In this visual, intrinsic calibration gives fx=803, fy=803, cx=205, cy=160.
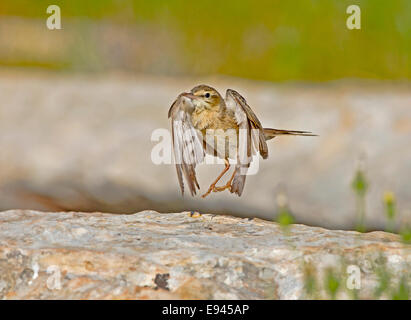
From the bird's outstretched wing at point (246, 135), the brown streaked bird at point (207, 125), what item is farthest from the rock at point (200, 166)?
the bird's outstretched wing at point (246, 135)

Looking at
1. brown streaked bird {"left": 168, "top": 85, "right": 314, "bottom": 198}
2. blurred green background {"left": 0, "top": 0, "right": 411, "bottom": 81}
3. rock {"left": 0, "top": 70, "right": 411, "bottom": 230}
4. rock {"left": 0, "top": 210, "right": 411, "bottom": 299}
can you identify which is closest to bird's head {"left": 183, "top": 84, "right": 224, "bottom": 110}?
brown streaked bird {"left": 168, "top": 85, "right": 314, "bottom": 198}

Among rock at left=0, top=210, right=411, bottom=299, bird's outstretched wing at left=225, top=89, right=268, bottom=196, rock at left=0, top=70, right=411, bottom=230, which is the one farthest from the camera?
rock at left=0, top=70, right=411, bottom=230

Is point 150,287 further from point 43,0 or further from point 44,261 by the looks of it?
point 43,0

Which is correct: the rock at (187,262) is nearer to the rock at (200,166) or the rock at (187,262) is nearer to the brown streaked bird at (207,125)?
the brown streaked bird at (207,125)

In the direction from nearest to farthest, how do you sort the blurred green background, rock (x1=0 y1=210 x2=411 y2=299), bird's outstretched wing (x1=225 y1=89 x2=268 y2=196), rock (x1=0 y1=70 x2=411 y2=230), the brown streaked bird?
rock (x1=0 y1=210 x2=411 y2=299) → bird's outstretched wing (x1=225 y1=89 x2=268 y2=196) → the brown streaked bird → rock (x1=0 y1=70 x2=411 y2=230) → the blurred green background

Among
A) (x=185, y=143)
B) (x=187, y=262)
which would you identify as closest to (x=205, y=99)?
(x=185, y=143)

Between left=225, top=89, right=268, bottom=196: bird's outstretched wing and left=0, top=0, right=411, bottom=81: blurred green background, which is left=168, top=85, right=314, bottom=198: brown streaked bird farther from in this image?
left=0, top=0, right=411, bottom=81: blurred green background
